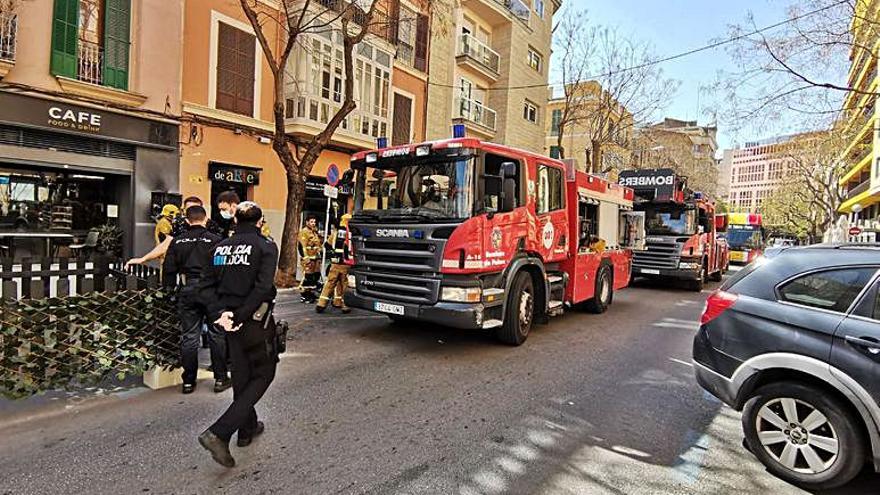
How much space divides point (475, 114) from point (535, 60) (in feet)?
25.9

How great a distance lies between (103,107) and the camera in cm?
1129

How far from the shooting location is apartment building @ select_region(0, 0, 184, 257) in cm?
1020

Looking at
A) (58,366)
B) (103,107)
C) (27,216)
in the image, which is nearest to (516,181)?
(58,366)

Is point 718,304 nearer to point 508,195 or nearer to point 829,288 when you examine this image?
point 829,288

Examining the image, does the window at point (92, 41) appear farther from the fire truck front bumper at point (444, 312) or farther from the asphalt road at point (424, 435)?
the fire truck front bumper at point (444, 312)

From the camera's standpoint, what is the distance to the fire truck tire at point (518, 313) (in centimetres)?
637

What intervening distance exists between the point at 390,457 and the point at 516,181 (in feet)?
13.6

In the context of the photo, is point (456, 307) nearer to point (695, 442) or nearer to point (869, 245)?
point (695, 442)

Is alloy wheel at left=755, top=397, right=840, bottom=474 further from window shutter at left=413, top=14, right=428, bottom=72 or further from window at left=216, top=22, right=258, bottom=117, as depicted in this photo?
window shutter at left=413, top=14, right=428, bottom=72

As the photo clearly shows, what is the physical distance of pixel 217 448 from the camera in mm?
3113

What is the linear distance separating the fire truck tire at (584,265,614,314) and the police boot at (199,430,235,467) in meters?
7.39

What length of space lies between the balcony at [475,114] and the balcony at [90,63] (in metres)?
13.6

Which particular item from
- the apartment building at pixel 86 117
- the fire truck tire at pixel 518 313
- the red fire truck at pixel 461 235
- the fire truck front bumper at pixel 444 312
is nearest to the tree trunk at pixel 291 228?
the apartment building at pixel 86 117

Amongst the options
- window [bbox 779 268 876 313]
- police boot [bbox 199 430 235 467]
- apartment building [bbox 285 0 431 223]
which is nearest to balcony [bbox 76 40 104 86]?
apartment building [bbox 285 0 431 223]
